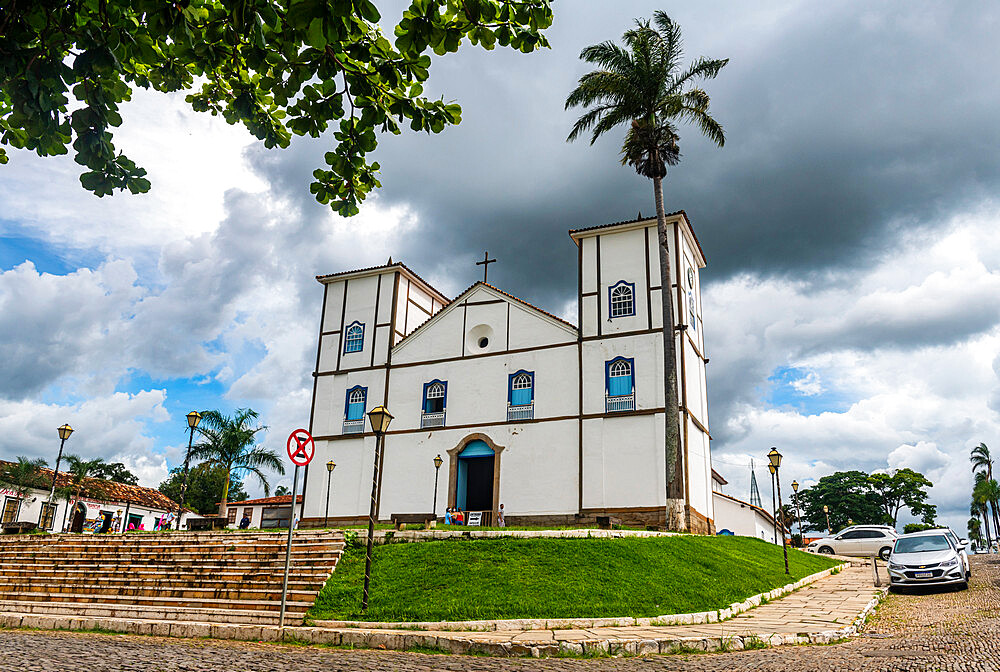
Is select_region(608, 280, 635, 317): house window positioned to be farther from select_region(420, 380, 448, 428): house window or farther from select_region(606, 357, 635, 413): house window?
select_region(420, 380, 448, 428): house window

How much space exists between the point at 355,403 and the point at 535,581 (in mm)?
20168

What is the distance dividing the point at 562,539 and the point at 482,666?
8.18m

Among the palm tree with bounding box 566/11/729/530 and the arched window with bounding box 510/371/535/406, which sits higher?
the palm tree with bounding box 566/11/729/530

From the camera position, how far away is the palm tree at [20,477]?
38.5m

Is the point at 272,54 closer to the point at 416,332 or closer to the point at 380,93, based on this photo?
the point at 380,93

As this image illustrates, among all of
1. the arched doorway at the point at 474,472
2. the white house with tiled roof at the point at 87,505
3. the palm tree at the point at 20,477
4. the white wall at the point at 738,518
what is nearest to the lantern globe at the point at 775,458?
the arched doorway at the point at 474,472

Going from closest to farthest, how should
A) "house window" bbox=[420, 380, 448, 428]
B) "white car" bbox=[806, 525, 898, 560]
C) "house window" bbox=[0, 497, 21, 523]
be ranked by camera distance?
"house window" bbox=[420, 380, 448, 428], "white car" bbox=[806, 525, 898, 560], "house window" bbox=[0, 497, 21, 523]

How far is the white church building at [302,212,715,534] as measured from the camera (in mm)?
26578

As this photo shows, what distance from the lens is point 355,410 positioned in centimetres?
3175

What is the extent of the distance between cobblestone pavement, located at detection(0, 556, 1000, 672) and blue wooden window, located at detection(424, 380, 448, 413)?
2011 centimetres

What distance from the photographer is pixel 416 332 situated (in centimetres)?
3203

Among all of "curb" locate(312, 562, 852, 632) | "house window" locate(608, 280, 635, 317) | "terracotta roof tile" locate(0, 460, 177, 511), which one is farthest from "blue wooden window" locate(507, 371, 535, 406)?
"terracotta roof tile" locate(0, 460, 177, 511)

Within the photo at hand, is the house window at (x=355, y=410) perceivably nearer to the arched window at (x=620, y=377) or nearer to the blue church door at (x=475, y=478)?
the blue church door at (x=475, y=478)

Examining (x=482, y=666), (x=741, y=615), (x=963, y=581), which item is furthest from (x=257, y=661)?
(x=963, y=581)
